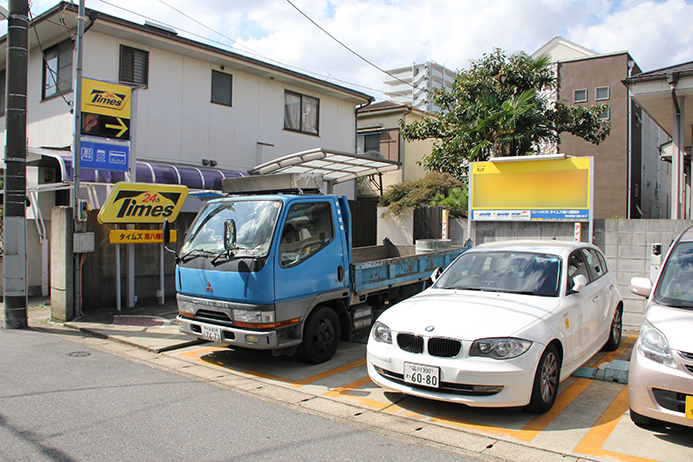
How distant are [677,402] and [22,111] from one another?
1017 cm

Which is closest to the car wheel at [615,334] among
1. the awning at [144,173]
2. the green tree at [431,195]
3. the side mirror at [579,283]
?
the side mirror at [579,283]

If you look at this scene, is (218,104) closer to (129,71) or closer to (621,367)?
(129,71)

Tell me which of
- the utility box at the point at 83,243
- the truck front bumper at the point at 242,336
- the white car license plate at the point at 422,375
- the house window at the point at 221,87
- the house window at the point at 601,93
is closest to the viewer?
the white car license plate at the point at 422,375

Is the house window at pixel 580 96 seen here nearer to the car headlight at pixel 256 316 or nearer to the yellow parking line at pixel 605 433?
the yellow parking line at pixel 605 433

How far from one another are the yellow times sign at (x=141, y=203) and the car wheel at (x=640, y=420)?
8.82 m

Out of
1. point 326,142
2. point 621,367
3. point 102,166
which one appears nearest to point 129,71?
point 102,166

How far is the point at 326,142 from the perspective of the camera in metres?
19.2

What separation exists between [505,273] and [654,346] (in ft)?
6.26

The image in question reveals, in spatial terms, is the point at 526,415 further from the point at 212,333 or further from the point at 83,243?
the point at 83,243

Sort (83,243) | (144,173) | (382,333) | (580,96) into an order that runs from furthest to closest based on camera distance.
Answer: (580,96) → (144,173) → (83,243) → (382,333)

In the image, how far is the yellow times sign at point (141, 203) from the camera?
955 centimetres

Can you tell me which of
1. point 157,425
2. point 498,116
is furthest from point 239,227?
point 498,116

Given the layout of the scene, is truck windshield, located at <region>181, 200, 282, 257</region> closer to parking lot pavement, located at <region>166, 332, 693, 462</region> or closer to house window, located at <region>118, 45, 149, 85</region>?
parking lot pavement, located at <region>166, 332, 693, 462</region>

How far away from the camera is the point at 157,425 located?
454 centimetres
